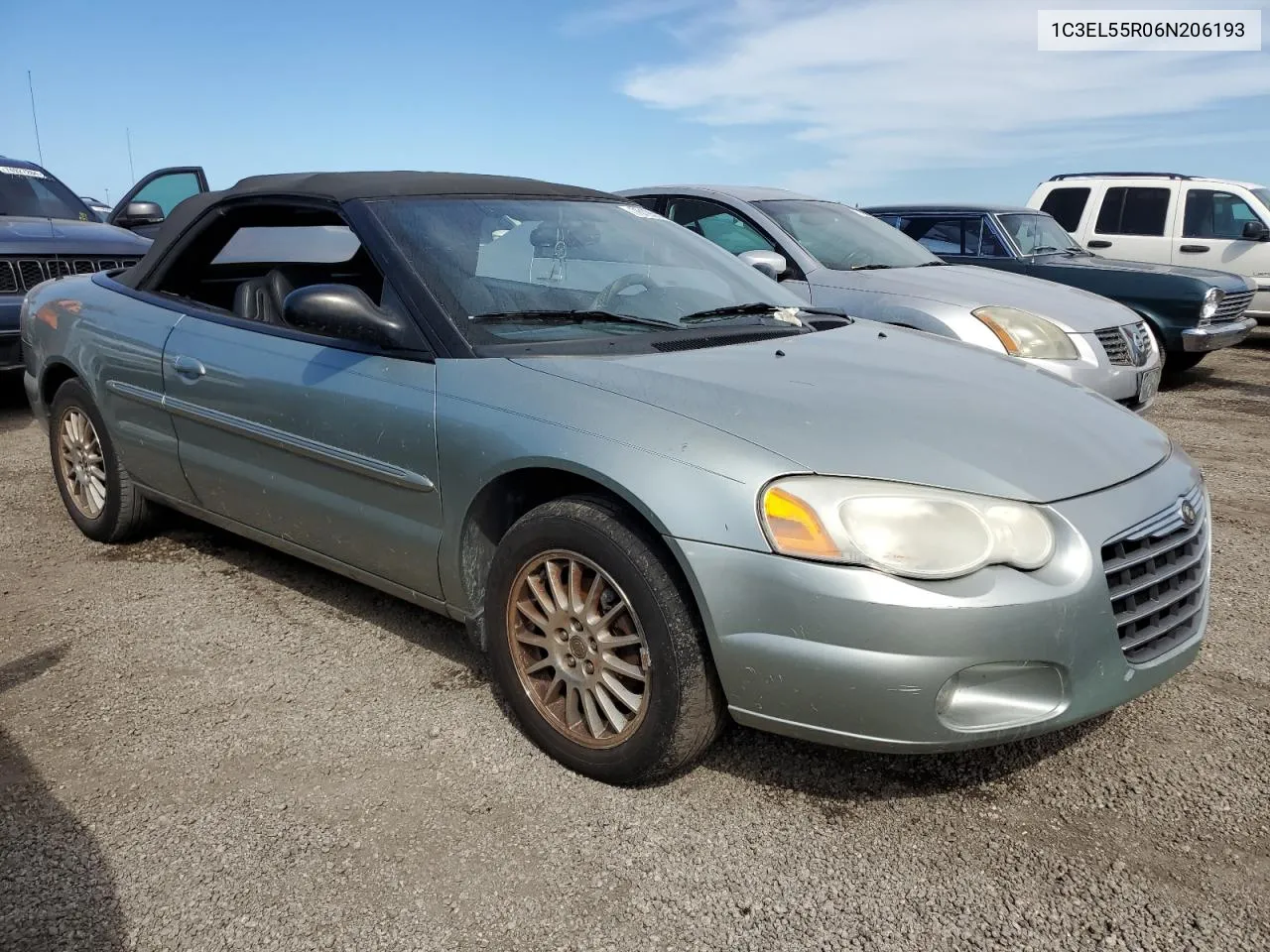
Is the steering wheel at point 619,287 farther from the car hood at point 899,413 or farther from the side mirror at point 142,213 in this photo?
the side mirror at point 142,213

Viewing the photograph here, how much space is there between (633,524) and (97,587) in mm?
2569

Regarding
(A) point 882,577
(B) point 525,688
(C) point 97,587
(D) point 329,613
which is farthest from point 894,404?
(C) point 97,587

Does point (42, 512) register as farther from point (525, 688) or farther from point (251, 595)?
point (525, 688)

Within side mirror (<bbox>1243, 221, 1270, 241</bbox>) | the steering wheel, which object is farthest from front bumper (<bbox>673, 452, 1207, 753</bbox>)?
side mirror (<bbox>1243, 221, 1270, 241</bbox>)

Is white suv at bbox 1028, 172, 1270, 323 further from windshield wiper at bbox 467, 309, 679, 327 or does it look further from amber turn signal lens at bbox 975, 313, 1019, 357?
windshield wiper at bbox 467, 309, 679, 327

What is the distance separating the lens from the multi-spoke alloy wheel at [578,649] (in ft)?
8.39

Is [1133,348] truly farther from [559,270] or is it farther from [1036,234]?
[559,270]

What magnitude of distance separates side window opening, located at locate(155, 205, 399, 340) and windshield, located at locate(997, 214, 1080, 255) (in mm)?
6525

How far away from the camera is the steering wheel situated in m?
3.24

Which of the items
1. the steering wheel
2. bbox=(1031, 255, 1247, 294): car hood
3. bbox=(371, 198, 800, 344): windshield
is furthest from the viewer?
bbox=(1031, 255, 1247, 294): car hood

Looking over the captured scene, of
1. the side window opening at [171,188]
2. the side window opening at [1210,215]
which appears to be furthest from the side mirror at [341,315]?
the side window opening at [1210,215]

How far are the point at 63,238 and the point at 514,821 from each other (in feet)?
21.3

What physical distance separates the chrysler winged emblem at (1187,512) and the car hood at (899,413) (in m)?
0.13

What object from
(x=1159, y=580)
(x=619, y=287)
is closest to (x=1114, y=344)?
(x=619, y=287)
